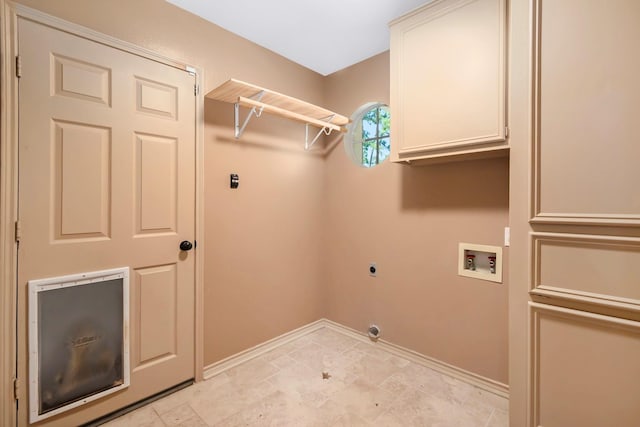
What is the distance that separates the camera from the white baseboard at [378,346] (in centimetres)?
202

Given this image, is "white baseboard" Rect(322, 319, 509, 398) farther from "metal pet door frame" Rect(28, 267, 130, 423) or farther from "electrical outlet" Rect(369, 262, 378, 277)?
"metal pet door frame" Rect(28, 267, 130, 423)

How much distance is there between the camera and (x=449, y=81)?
5.97ft

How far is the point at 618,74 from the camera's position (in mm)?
1174

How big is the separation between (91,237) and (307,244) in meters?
1.73

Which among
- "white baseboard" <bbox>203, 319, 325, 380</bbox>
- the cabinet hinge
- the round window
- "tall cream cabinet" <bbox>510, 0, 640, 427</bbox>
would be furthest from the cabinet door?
the cabinet hinge

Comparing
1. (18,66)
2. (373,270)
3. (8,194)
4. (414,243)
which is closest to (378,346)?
(373,270)

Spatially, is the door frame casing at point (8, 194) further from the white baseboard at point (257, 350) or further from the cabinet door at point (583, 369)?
the cabinet door at point (583, 369)

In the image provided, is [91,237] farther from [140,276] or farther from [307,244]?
[307,244]

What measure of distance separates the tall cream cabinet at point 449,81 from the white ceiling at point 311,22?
0.21 meters

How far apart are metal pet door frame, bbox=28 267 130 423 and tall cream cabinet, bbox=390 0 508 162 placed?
6.51 ft

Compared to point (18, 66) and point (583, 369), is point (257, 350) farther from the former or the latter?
point (18, 66)

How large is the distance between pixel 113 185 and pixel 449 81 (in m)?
2.13

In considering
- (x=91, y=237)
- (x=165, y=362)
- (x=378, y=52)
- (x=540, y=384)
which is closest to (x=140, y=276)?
(x=91, y=237)

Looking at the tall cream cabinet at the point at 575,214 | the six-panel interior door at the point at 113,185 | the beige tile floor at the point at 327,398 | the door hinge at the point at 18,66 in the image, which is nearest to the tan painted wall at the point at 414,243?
the beige tile floor at the point at 327,398
